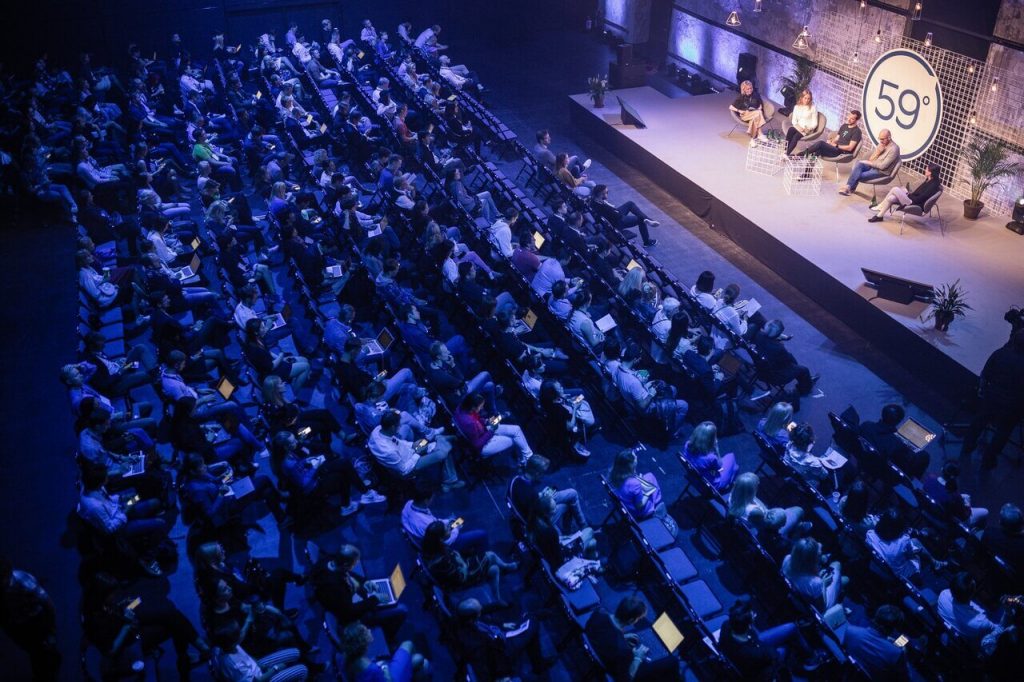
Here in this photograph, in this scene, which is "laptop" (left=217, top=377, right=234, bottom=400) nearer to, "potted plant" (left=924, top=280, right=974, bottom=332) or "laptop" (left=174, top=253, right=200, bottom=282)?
"laptop" (left=174, top=253, right=200, bottom=282)

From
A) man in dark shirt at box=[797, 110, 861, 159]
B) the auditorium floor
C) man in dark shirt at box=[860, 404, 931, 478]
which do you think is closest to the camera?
the auditorium floor

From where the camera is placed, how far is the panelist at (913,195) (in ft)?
38.1

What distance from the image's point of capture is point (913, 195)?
11.8m

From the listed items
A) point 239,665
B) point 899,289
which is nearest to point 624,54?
point 899,289

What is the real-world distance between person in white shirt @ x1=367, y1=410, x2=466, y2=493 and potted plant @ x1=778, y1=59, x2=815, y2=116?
11156 mm

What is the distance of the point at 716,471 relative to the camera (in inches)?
286

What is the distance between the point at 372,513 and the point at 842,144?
34.1 feet

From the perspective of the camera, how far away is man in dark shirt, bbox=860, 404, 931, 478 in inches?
288

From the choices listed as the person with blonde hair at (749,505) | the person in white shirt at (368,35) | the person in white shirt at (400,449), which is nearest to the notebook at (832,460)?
the person with blonde hair at (749,505)

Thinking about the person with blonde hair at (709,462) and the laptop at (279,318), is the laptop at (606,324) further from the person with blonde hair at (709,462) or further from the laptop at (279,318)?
the laptop at (279,318)

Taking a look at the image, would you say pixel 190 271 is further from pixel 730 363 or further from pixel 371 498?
pixel 730 363

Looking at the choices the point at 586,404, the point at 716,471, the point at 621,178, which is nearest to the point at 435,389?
the point at 586,404

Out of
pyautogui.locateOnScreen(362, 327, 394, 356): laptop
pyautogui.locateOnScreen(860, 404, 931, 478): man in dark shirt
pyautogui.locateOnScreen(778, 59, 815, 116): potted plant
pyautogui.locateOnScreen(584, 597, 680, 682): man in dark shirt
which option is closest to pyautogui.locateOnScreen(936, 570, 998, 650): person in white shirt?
pyautogui.locateOnScreen(860, 404, 931, 478): man in dark shirt

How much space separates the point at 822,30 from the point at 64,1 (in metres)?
17.5
